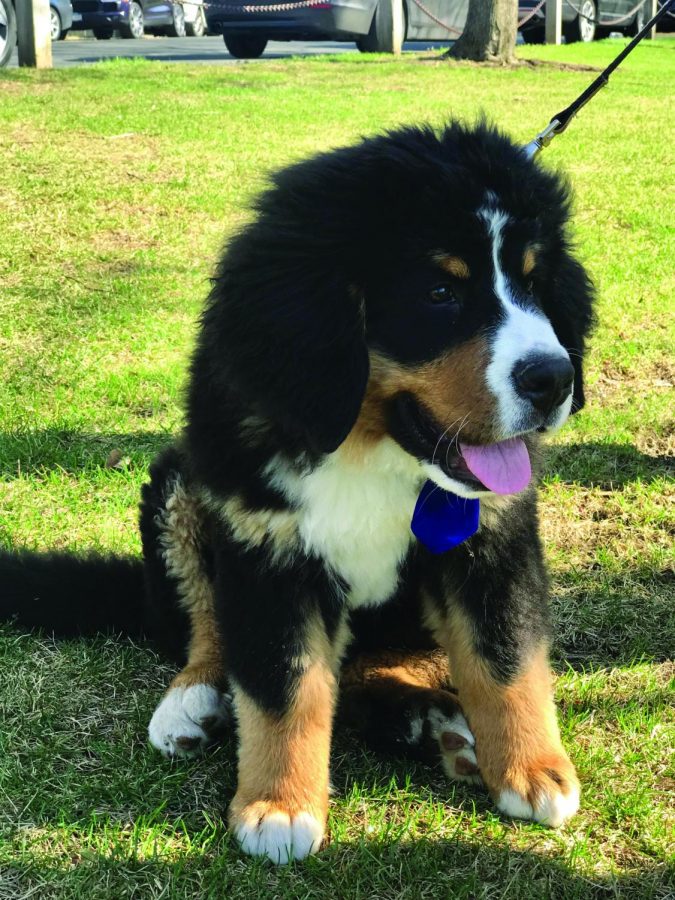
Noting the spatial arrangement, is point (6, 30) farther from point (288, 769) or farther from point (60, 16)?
point (288, 769)

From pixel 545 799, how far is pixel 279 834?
595mm

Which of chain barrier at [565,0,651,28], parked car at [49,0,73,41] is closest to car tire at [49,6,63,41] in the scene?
parked car at [49,0,73,41]

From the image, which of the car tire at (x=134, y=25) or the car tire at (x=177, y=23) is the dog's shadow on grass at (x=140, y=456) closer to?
the car tire at (x=134, y=25)

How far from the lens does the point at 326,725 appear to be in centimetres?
233

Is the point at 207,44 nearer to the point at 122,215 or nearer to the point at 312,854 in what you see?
the point at 122,215

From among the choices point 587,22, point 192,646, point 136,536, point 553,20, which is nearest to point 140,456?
point 136,536

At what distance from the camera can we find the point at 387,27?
14.3 m

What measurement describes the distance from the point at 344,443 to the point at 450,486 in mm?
256

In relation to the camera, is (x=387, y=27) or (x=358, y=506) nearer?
(x=358, y=506)

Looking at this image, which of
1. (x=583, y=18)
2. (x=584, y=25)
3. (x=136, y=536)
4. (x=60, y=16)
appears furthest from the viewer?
(x=584, y=25)

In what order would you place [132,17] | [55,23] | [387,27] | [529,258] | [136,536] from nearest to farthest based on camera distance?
[529,258] < [136,536] < [387,27] < [55,23] < [132,17]

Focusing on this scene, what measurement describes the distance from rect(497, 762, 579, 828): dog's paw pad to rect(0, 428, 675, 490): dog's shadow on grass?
172cm

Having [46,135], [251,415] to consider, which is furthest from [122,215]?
[251,415]

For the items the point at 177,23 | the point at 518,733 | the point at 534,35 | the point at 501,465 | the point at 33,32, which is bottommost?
the point at 518,733
